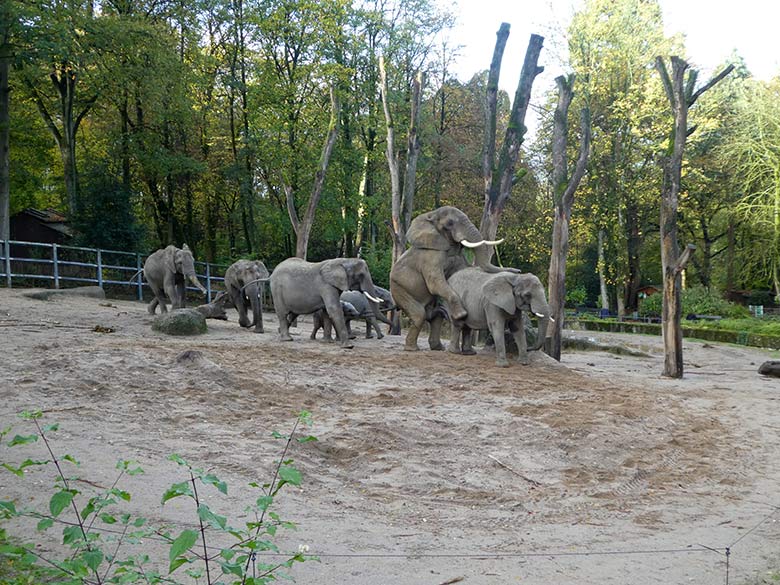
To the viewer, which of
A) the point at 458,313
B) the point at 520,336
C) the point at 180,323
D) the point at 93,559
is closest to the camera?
the point at 93,559

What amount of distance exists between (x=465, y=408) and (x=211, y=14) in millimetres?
28455

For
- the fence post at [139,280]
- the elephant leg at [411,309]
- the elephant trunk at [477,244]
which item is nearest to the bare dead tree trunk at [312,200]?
the fence post at [139,280]

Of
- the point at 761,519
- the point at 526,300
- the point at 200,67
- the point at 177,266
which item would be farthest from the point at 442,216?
the point at 200,67

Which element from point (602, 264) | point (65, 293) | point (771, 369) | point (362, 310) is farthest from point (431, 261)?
point (602, 264)

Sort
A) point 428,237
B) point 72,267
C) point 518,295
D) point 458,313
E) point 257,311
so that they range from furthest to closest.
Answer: point 72,267 < point 257,311 < point 428,237 < point 458,313 < point 518,295

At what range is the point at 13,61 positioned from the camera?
2147 cm

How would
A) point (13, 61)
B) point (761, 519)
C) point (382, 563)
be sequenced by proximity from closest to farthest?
point (382, 563)
point (761, 519)
point (13, 61)

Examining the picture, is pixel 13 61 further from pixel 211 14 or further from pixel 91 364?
pixel 91 364

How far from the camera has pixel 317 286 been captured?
49.4 ft

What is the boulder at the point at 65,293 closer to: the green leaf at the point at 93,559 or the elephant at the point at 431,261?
the elephant at the point at 431,261

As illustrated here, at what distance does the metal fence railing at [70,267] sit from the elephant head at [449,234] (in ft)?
36.9

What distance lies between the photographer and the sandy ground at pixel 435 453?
4.98m

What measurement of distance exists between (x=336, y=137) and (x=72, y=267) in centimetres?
1052

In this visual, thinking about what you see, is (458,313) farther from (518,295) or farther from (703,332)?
(703,332)
